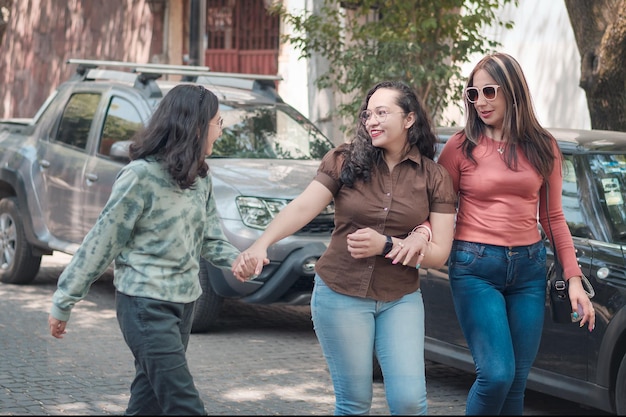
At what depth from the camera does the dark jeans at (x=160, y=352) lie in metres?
4.30

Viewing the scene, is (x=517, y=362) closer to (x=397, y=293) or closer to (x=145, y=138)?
(x=397, y=293)

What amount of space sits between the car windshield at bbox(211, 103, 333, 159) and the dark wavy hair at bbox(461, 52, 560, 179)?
15.4 feet

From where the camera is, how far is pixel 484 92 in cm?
490

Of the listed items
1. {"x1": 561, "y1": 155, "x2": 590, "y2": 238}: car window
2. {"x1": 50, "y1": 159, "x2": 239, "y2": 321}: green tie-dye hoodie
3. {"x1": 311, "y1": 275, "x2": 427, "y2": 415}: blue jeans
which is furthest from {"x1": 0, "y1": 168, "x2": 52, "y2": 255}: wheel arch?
{"x1": 311, "y1": 275, "x2": 427, "y2": 415}: blue jeans

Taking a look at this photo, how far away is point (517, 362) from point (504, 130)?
99 cm

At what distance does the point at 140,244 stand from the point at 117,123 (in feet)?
18.4

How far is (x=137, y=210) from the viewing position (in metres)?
4.39

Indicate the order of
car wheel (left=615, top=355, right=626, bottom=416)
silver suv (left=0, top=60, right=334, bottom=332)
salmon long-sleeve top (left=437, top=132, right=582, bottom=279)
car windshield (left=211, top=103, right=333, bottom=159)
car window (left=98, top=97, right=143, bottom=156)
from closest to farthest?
salmon long-sleeve top (left=437, top=132, right=582, bottom=279)
car wheel (left=615, top=355, right=626, bottom=416)
silver suv (left=0, top=60, right=334, bottom=332)
car windshield (left=211, top=103, right=333, bottom=159)
car window (left=98, top=97, right=143, bottom=156)

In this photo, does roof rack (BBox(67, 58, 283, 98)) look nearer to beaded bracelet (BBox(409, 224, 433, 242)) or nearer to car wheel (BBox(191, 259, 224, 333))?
car wheel (BBox(191, 259, 224, 333))

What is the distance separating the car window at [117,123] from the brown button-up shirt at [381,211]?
17.5 feet

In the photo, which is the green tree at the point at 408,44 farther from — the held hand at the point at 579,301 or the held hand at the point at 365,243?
the held hand at the point at 365,243

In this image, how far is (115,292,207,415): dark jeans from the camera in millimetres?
4297

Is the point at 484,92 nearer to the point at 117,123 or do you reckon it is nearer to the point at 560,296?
the point at 560,296

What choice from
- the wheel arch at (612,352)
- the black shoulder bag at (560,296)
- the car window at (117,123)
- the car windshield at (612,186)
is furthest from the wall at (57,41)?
the black shoulder bag at (560,296)
